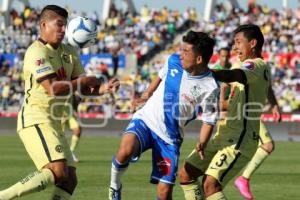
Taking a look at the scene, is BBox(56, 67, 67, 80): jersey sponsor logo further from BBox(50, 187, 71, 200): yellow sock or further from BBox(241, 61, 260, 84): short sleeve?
BBox(241, 61, 260, 84): short sleeve

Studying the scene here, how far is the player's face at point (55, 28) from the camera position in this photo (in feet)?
32.1

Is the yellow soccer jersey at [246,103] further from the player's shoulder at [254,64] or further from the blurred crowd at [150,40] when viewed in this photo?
the blurred crowd at [150,40]

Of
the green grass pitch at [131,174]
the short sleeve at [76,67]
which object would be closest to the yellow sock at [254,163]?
the green grass pitch at [131,174]

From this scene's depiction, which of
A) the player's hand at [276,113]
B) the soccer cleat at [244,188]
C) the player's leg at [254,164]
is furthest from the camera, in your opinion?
the player's leg at [254,164]

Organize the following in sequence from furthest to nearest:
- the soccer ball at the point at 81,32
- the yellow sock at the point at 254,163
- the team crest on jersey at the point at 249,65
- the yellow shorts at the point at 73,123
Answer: the yellow shorts at the point at 73,123 < the yellow sock at the point at 254,163 < the soccer ball at the point at 81,32 < the team crest on jersey at the point at 249,65

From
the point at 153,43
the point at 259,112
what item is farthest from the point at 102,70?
the point at 259,112

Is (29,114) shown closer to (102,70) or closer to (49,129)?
(49,129)

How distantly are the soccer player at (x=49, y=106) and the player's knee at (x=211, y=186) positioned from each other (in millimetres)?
1677

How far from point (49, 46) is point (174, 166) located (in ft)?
6.58

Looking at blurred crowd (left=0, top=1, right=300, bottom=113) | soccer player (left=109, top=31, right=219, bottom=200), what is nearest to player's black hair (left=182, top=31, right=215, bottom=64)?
soccer player (left=109, top=31, right=219, bottom=200)

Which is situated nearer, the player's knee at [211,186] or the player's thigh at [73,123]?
the player's knee at [211,186]

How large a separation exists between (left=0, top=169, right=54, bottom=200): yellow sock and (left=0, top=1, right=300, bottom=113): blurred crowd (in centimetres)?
2566

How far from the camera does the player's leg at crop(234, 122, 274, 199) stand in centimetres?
1327

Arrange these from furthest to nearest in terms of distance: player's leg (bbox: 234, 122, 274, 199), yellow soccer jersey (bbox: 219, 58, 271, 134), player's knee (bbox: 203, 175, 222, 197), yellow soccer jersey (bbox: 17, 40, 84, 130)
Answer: player's leg (bbox: 234, 122, 274, 199)
yellow soccer jersey (bbox: 219, 58, 271, 134)
player's knee (bbox: 203, 175, 222, 197)
yellow soccer jersey (bbox: 17, 40, 84, 130)
